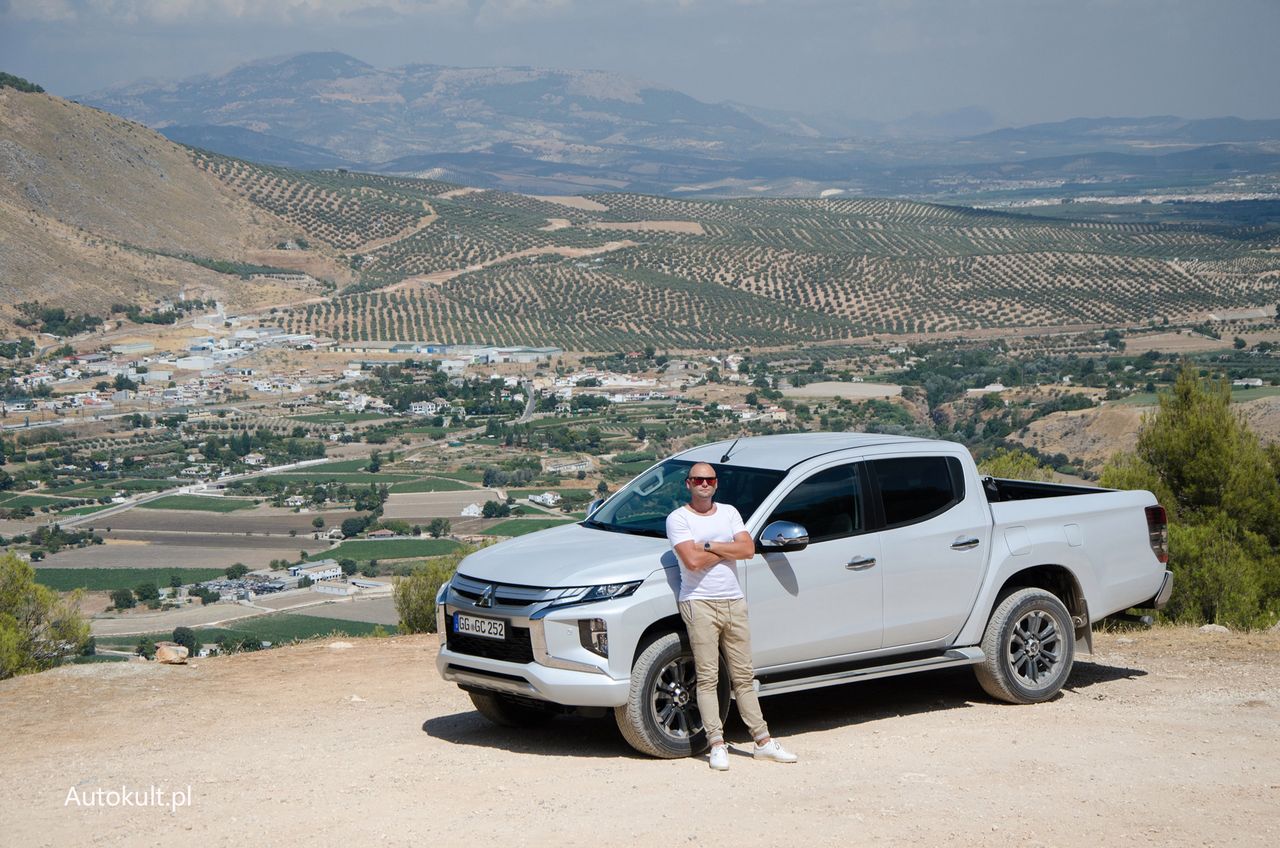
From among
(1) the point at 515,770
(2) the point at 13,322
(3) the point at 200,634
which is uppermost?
(2) the point at 13,322

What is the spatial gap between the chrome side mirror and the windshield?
0.73 ft

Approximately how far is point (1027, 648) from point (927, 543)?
1086 millimetres

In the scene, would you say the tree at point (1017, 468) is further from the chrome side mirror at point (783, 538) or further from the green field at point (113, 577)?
the green field at point (113, 577)

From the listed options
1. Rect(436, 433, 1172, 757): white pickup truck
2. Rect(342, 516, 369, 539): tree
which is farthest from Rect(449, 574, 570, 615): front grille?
Rect(342, 516, 369, 539): tree

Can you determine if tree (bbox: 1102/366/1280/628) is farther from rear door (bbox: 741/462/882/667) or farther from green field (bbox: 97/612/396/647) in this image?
green field (bbox: 97/612/396/647)

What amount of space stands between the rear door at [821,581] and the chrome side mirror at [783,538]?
12 centimetres

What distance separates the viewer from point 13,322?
85.1 m

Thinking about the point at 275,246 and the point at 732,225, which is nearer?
the point at 275,246

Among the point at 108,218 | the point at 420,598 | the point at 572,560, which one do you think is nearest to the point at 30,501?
the point at 420,598

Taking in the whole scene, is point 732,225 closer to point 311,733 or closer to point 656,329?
point 656,329

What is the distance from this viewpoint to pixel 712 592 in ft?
24.2

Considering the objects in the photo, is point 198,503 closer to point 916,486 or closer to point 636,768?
point 916,486

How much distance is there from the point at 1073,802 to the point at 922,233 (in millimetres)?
136328

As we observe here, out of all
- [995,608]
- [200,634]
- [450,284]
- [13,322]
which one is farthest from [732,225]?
[995,608]
